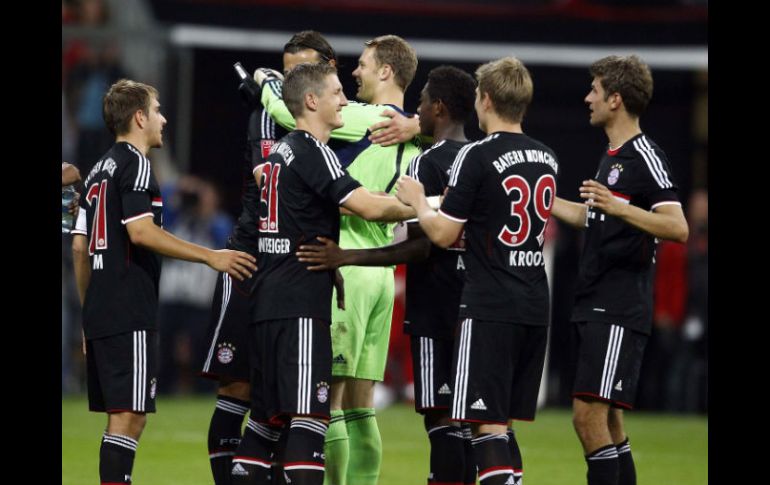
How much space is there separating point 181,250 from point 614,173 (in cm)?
247

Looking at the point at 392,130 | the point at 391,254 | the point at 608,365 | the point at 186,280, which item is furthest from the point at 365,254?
the point at 186,280

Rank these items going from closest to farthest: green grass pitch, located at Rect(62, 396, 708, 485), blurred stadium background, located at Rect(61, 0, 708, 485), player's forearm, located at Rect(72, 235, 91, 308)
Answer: player's forearm, located at Rect(72, 235, 91, 308)
green grass pitch, located at Rect(62, 396, 708, 485)
blurred stadium background, located at Rect(61, 0, 708, 485)

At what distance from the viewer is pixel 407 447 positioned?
12008mm

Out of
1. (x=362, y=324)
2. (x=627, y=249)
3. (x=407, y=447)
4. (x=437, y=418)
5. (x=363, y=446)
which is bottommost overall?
(x=407, y=447)

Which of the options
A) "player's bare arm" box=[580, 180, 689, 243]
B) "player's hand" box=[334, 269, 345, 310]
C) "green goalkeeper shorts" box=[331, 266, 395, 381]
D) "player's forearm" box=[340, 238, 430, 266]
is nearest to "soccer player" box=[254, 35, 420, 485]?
"green goalkeeper shorts" box=[331, 266, 395, 381]

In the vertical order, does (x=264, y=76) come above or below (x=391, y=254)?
above

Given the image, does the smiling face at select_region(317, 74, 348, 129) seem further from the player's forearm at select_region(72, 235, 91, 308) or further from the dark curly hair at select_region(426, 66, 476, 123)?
the player's forearm at select_region(72, 235, 91, 308)

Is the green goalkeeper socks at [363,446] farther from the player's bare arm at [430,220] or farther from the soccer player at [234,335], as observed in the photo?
the player's bare arm at [430,220]

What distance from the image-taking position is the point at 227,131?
17.7m

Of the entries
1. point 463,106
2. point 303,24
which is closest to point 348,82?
point 303,24

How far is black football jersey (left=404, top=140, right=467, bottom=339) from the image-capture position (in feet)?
24.1

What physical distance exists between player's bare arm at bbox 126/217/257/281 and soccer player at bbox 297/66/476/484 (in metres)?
0.88

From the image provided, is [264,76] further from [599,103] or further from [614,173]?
[614,173]

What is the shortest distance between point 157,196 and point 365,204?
1302mm
